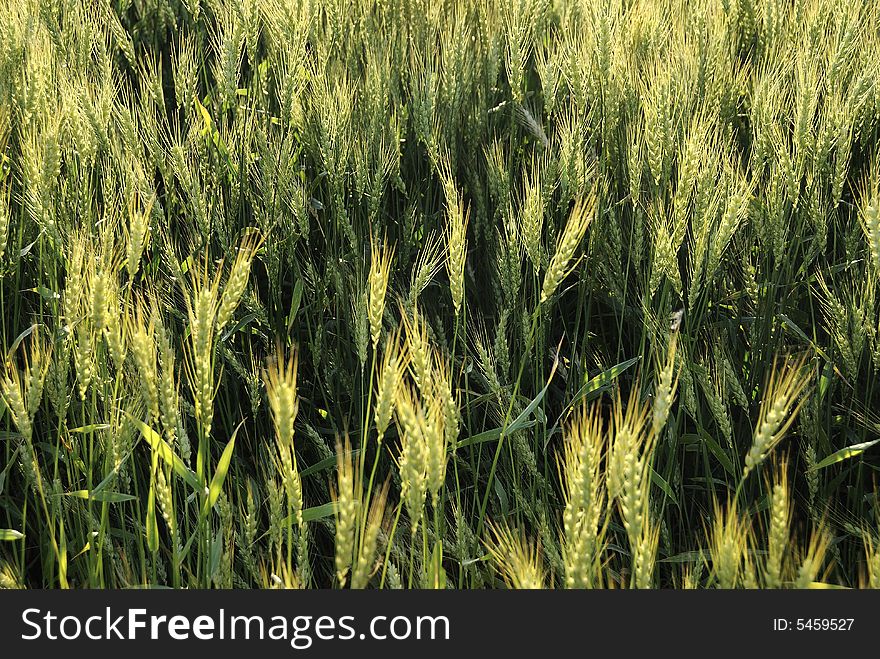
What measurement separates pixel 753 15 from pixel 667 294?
1.14m

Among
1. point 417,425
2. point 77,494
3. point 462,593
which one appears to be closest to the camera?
point 417,425

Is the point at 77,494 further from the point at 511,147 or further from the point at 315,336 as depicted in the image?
the point at 511,147

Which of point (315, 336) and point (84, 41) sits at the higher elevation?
point (84, 41)

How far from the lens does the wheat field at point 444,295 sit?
55.2 inches

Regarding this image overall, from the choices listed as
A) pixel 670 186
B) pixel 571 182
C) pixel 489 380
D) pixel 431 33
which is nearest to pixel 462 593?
pixel 489 380

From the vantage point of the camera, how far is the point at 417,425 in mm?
1100

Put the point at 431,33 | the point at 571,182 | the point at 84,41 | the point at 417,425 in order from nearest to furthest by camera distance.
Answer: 1. the point at 417,425
2. the point at 571,182
3. the point at 84,41
4. the point at 431,33

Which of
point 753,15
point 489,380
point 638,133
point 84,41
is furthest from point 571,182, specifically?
point 84,41

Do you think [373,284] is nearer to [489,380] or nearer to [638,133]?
[489,380]

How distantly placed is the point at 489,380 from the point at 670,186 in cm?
62

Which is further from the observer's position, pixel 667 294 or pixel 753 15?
pixel 753 15

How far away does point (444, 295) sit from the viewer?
1862 mm

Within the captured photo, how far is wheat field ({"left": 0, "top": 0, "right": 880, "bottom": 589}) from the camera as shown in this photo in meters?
1.40

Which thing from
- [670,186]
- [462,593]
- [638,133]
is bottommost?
[462,593]
